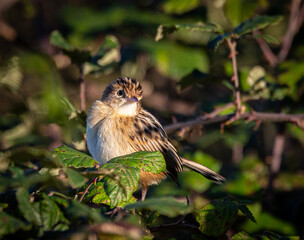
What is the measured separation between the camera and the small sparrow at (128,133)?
335 cm

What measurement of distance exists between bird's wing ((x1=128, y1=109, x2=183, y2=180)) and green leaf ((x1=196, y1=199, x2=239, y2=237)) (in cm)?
133

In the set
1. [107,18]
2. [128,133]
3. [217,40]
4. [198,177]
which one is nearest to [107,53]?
[128,133]

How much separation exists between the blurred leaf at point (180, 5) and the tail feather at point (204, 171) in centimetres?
197

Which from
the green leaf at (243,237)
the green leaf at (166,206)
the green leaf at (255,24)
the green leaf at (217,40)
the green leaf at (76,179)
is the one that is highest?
the green leaf at (255,24)

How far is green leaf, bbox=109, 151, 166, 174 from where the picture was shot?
2055mm

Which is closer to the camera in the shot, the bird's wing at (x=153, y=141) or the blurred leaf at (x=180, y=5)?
the bird's wing at (x=153, y=141)

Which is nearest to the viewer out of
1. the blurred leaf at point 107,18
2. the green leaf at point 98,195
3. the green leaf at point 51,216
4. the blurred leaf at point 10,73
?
the blurred leaf at point 10,73

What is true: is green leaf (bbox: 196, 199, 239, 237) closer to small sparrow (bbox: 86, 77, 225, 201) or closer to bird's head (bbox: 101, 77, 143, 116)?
small sparrow (bbox: 86, 77, 225, 201)

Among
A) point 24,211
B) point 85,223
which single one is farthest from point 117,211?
point 24,211

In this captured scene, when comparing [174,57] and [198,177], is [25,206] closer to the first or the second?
[198,177]

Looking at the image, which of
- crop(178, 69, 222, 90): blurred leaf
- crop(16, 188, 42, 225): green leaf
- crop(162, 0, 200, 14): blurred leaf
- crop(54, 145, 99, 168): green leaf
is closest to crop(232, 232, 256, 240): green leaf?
crop(54, 145, 99, 168): green leaf

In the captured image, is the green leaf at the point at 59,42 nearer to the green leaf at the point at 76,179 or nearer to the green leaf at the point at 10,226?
the green leaf at the point at 76,179

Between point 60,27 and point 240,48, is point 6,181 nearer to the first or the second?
point 240,48

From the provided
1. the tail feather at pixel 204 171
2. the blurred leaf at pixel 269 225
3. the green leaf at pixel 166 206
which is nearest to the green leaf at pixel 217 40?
the tail feather at pixel 204 171
